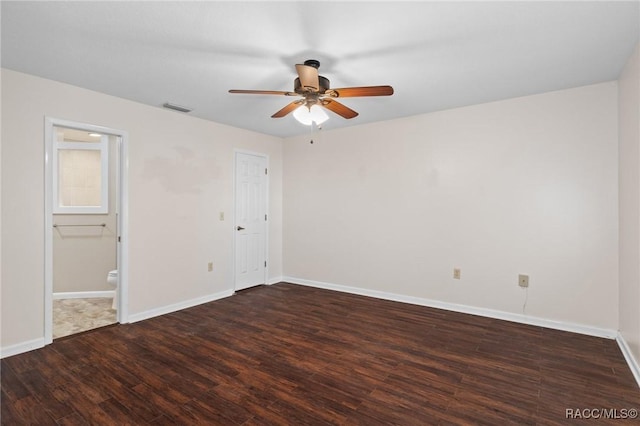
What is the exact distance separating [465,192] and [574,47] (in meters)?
1.80

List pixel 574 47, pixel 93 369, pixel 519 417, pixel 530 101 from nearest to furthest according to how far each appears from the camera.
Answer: pixel 519 417
pixel 574 47
pixel 93 369
pixel 530 101

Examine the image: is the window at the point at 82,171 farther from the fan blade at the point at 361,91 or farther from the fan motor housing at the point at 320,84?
the fan blade at the point at 361,91

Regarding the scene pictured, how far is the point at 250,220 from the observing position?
5121 mm

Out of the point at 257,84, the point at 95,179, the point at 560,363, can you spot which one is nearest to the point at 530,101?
the point at 560,363

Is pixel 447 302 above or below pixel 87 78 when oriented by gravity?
below

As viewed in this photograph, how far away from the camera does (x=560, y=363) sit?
8.72 ft

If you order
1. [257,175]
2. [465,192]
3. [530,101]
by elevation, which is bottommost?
[465,192]

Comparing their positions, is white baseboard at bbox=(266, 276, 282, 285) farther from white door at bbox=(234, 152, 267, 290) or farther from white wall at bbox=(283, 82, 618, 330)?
white wall at bbox=(283, 82, 618, 330)

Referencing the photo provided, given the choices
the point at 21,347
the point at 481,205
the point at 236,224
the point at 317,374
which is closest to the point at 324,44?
the point at 317,374

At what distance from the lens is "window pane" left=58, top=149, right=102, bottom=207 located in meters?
4.80

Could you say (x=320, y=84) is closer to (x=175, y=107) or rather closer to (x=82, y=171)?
(x=175, y=107)

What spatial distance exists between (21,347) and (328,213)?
3.75 m

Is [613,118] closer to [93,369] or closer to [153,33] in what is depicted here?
[153,33]

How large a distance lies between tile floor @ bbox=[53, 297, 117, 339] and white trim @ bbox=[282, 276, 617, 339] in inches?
110
